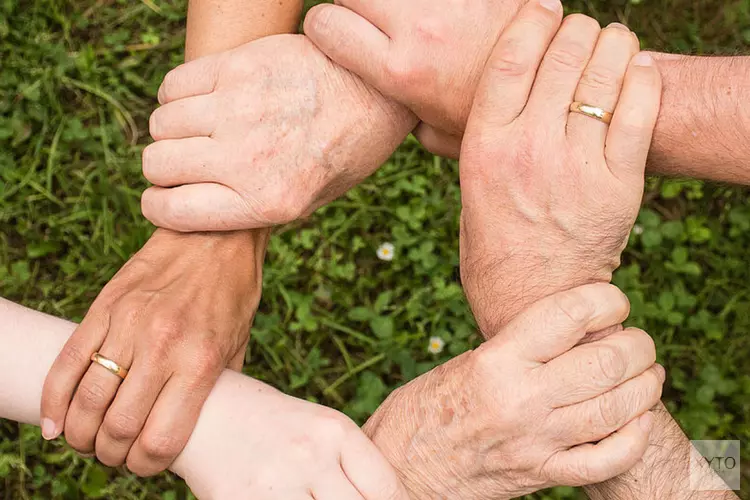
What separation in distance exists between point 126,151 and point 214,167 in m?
1.48

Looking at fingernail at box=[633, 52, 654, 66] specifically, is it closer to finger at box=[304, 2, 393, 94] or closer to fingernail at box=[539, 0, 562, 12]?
fingernail at box=[539, 0, 562, 12]

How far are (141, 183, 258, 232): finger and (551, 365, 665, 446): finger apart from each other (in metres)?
1.04

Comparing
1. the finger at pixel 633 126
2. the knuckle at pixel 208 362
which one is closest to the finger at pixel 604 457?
the finger at pixel 633 126

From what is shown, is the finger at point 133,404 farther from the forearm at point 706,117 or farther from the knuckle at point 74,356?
the forearm at point 706,117

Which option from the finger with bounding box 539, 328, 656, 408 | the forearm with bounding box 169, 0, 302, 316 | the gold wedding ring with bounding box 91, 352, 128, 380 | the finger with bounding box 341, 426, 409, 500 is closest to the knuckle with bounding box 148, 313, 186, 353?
the gold wedding ring with bounding box 91, 352, 128, 380

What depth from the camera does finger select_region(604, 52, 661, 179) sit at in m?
1.90

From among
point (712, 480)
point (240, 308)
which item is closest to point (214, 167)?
point (240, 308)

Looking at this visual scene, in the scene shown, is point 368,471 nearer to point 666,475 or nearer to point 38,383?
point 666,475

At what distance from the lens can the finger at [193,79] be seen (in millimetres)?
2248

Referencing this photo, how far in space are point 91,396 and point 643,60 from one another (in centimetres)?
171

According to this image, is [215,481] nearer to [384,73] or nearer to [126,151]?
[384,73]

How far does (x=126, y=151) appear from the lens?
344 cm

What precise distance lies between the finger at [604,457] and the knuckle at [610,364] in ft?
0.43

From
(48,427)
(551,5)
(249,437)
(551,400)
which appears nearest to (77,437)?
(48,427)
